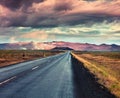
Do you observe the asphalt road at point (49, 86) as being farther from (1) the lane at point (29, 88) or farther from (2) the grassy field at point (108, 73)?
(2) the grassy field at point (108, 73)

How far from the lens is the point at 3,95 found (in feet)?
42.7

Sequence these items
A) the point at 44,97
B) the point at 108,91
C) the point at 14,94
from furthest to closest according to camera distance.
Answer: the point at 108,91 < the point at 14,94 < the point at 44,97

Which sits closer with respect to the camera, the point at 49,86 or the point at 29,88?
the point at 29,88

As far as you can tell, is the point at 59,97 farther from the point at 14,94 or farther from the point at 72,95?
the point at 14,94

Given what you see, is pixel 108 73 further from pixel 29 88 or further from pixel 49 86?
pixel 29 88

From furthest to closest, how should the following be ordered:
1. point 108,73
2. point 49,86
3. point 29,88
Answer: point 108,73 < point 49,86 < point 29,88

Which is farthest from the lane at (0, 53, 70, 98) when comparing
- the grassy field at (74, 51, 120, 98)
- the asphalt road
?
the grassy field at (74, 51, 120, 98)

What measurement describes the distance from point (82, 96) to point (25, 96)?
2.46 m

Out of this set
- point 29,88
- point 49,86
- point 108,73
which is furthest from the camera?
point 108,73

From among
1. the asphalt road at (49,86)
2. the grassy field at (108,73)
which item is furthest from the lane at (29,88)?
the grassy field at (108,73)

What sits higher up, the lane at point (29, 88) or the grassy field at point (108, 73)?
the lane at point (29, 88)

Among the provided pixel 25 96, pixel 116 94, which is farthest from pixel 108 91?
pixel 25 96

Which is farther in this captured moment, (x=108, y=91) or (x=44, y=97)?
(x=108, y=91)

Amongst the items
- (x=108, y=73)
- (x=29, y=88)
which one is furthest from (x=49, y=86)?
(x=108, y=73)
